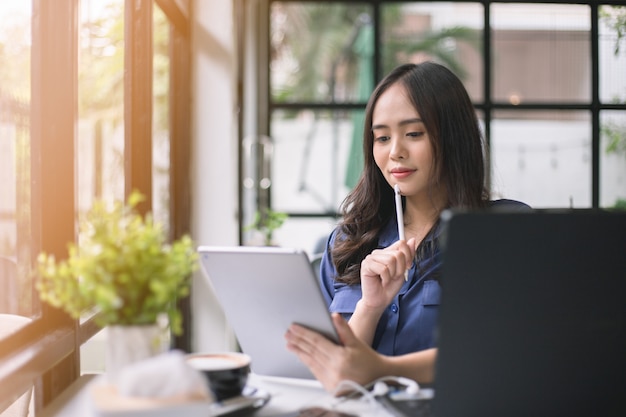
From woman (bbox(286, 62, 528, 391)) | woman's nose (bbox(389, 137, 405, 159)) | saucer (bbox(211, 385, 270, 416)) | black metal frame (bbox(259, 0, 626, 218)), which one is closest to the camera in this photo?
saucer (bbox(211, 385, 270, 416))

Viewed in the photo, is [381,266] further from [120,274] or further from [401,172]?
[120,274]

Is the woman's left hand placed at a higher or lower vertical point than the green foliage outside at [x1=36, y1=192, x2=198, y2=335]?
lower

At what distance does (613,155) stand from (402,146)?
3.51 meters

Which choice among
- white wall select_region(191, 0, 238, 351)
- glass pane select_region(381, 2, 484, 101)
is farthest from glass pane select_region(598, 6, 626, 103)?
white wall select_region(191, 0, 238, 351)

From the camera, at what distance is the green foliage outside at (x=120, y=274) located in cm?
89

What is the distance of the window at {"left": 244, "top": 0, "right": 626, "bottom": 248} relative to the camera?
4.64 metres

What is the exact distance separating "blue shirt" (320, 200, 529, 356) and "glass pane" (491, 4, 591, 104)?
3.26 m

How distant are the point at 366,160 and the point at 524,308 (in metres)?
0.94

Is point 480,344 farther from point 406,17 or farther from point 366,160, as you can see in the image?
point 406,17

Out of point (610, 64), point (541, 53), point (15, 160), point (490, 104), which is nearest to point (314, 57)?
→ point (490, 104)

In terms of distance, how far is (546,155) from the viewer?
4.73 meters

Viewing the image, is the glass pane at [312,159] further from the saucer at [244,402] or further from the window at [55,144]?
the saucer at [244,402]

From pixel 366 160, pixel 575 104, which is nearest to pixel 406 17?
pixel 575 104

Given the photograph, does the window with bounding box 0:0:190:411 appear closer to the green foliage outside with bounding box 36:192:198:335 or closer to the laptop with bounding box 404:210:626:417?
the green foliage outside with bounding box 36:192:198:335
